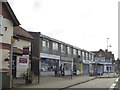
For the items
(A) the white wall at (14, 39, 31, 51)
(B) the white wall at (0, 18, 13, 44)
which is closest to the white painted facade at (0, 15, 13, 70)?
(B) the white wall at (0, 18, 13, 44)

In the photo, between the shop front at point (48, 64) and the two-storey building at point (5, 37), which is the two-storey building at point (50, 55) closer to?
the shop front at point (48, 64)

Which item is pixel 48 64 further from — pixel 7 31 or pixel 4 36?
pixel 4 36

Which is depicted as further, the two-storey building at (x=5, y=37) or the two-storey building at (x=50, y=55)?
the two-storey building at (x=50, y=55)

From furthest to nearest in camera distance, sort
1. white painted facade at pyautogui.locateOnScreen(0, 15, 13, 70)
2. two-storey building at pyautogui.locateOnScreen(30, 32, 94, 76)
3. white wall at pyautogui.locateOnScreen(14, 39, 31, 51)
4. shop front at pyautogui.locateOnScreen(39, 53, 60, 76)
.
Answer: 1. shop front at pyautogui.locateOnScreen(39, 53, 60, 76)
2. two-storey building at pyautogui.locateOnScreen(30, 32, 94, 76)
3. white wall at pyautogui.locateOnScreen(14, 39, 31, 51)
4. white painted facade at pyautogui.locateOnScreen(0, 15, 13, 70)

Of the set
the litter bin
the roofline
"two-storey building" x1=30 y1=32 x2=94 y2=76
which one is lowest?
the litter bin

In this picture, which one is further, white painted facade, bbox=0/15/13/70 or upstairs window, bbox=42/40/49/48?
upstairs window, bbox=42/40/49/48

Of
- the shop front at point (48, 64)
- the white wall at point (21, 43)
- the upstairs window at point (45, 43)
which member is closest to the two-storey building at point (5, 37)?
the white wall at point (21, 43)

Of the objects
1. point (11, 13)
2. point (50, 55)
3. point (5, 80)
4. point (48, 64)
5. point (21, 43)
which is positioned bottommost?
point (5, 80)

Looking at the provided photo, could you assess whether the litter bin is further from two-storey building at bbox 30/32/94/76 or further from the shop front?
the shop front

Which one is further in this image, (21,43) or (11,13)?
(21,43)

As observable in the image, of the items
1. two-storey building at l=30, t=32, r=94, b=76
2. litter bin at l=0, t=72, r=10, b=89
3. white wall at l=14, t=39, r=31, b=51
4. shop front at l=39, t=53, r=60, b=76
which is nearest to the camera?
litter bin at l=0, t=72, r=10, b=89

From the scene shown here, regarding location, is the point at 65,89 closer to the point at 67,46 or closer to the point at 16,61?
the point at 16,61

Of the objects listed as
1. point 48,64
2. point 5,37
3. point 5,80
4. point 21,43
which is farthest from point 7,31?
point 48,64

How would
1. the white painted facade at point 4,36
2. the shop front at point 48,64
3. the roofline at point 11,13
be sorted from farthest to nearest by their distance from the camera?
the shop front at point 48,64, the roofline at point 11,13, the white painted facade at point 4,36
